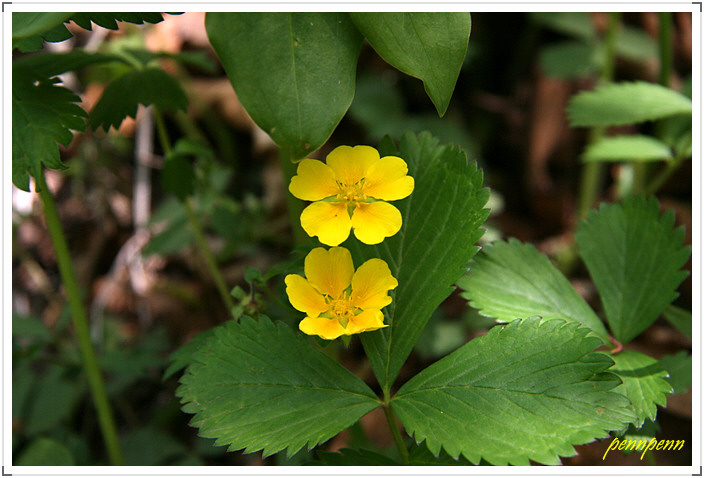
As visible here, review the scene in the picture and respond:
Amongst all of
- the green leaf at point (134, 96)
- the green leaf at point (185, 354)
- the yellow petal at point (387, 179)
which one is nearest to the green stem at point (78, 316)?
the green leaf at point (134, 96)

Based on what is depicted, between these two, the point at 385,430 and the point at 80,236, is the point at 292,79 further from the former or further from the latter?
the point at 80,236

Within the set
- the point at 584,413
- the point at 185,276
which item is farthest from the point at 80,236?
the point at 584,413

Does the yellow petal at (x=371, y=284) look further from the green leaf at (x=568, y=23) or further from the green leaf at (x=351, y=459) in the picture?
the green leaf at (x=568, y=23)

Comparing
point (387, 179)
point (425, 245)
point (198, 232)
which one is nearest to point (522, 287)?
point (425, 245)

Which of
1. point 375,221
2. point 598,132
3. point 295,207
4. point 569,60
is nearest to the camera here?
point 375,221

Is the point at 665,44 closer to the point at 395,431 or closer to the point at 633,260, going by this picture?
the point at 633,260

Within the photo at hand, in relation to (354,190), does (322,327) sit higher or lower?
lower

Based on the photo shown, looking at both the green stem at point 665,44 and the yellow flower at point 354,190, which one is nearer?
the yellow flower at point 354,190
